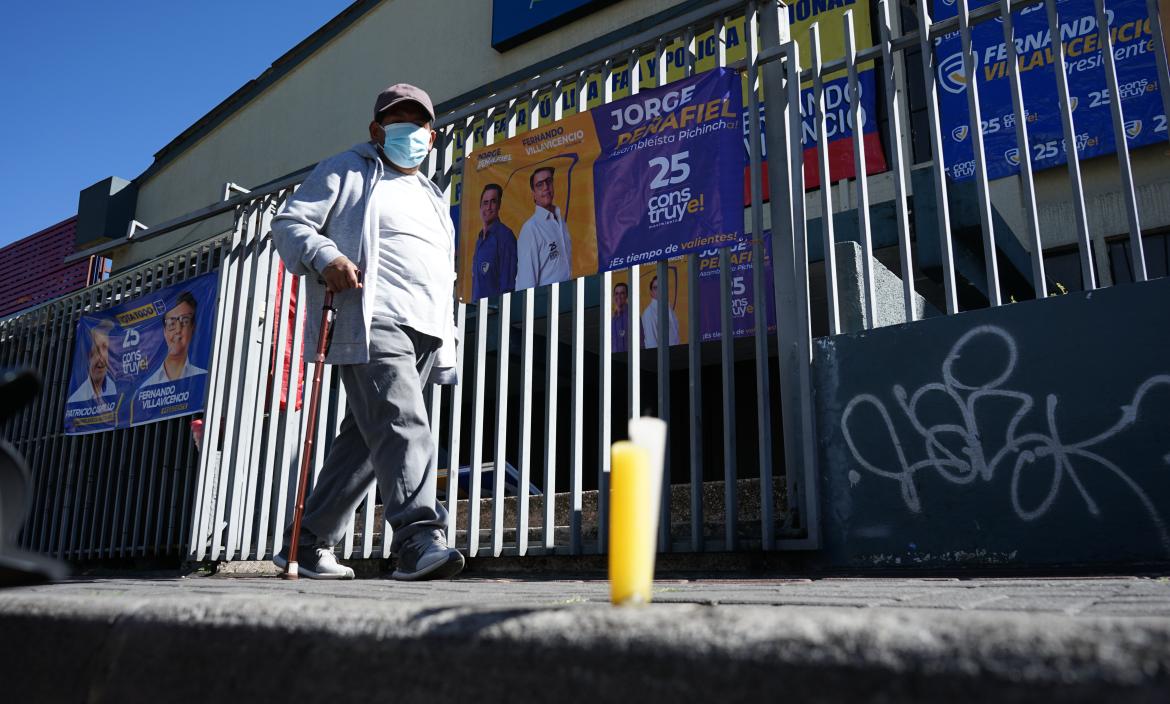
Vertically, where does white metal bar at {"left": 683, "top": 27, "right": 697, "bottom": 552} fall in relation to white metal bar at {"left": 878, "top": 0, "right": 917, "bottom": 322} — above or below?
below

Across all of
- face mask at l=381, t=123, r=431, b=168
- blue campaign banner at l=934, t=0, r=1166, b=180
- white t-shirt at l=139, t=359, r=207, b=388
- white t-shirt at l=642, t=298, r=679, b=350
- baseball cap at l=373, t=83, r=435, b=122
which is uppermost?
blue campaign banner at l=934, t=0, r=1166, b=180

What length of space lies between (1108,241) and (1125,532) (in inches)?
325

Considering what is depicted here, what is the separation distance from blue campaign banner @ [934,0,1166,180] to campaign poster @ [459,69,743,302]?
5.93 metres

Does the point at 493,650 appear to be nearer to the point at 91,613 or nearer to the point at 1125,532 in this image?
the point at 91,613

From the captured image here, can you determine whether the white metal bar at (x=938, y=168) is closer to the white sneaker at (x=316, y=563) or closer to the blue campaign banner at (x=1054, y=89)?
the white sneaker at (x=316, y=563)

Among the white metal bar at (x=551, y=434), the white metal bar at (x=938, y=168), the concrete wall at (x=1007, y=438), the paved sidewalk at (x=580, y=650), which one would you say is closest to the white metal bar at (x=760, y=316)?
the concrete wall at (x=1007, y=438)

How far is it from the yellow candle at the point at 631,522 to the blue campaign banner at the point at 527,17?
14820 mm

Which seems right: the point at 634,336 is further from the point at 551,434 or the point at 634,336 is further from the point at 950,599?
the point at 950,599

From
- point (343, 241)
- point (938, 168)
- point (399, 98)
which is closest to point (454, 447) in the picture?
point (343, 241)

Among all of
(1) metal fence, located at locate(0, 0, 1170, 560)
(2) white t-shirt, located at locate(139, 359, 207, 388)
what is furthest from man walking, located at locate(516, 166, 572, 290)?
(2) white t-shirt, located at locate(139, 359, 207, 388)

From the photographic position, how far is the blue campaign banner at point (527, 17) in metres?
15.1

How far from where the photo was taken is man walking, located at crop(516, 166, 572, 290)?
4.58 metres

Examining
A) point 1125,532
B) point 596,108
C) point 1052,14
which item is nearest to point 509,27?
point 596,108

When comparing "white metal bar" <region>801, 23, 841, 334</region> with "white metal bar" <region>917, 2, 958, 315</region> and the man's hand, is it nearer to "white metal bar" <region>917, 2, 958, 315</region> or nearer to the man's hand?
"white metal bar" <region>917, 2, 958, 315</region>
